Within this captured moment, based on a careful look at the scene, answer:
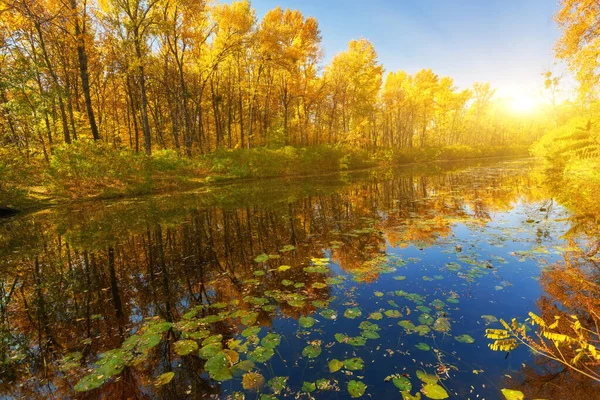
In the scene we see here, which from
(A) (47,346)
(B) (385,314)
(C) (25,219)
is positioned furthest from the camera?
(C) (25,219)

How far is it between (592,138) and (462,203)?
12376mm

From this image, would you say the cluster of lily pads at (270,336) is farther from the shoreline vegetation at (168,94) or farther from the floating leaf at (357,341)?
the shoreline vegetation at (168,94)

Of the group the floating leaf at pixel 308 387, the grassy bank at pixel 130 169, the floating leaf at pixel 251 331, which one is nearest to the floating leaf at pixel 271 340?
the floating leaf at pixel 251 331

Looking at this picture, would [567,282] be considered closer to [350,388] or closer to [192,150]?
[350,388]

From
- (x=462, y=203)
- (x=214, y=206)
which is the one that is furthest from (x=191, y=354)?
(x=462, y=203)

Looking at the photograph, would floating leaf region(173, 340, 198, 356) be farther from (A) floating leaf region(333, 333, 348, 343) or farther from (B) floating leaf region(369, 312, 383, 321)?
(B) floating leaf region(369, 312, 383, 321)

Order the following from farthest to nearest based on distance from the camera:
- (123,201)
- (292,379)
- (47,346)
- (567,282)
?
(123,201)
(567,282)
(47,346)
(292,379)

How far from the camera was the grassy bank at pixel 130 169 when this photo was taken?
49.7 feet

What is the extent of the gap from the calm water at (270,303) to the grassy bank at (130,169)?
660 cm

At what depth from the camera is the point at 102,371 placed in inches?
127

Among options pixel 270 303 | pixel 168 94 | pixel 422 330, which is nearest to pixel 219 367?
pixel 270 303

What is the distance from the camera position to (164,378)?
3.15 m

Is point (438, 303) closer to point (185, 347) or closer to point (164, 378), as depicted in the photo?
point (185, 347)

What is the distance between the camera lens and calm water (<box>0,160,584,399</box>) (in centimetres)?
315
